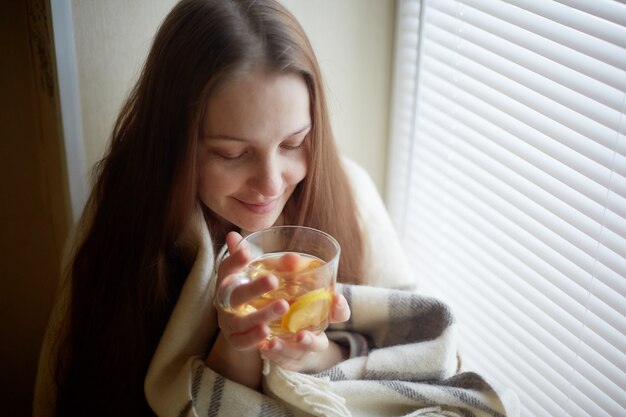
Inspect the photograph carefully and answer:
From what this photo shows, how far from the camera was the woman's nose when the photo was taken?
1.02 meters

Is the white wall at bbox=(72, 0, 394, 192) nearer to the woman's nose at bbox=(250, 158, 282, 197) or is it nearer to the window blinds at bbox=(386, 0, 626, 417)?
the window blinds at bbox=(386, 0, 626, 417)

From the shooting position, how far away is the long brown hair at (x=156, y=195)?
1.00 meters

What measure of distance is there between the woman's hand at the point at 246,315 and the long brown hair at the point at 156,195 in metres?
0.20

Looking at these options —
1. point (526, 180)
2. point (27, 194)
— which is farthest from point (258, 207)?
point (27, 194)

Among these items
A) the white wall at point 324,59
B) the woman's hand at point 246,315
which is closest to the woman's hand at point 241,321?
the woman's hand at point 246,315

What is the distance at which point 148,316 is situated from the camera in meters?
1.14

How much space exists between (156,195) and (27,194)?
0.45 m

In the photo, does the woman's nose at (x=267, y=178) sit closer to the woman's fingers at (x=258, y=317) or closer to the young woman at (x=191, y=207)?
the young woman at (x=191, y=207)

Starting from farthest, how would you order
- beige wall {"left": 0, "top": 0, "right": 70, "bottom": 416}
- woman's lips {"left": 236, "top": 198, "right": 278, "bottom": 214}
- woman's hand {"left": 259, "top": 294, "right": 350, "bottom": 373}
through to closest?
beige wall {"left": 0, "top": 0, "right": 70, "bottom": 416} → woman's lips {"left": 236, "top": 198, "right": 278, "bottom": 214} → woman's hand {"left": 259, "top": 294, "right": 350, "bottom": 373}

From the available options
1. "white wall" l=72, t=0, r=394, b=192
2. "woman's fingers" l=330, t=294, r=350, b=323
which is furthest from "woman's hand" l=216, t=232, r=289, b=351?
"white wall" l=72, t=0, r=394, b=192

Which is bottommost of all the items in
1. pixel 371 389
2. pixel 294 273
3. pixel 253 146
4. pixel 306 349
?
pixel 371 389

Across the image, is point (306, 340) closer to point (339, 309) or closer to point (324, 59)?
point (339, 309)

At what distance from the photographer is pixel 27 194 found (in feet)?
4.52

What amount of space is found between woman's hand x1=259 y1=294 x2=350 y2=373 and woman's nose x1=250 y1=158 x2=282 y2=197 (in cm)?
20
